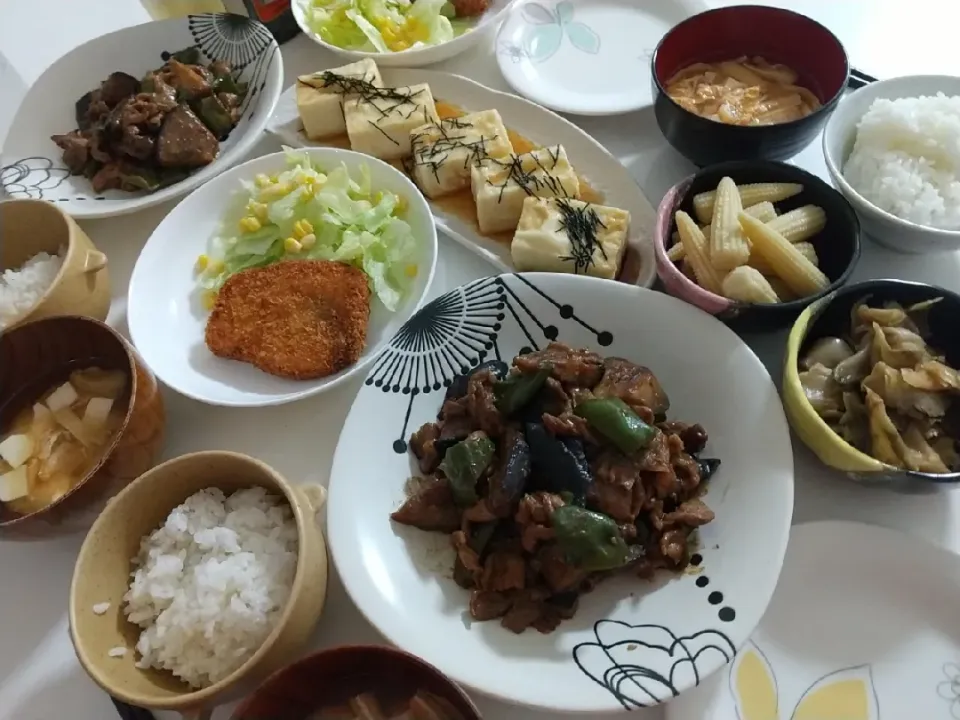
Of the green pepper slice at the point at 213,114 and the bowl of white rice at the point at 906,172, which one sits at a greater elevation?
the bowl of white rice at the point at 906,172

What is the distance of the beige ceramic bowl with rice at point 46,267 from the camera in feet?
5.51

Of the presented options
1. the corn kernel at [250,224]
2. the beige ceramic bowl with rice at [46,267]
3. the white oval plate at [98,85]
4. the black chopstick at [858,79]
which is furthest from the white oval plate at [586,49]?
the beige ceramic bowl with rice at [46,267]

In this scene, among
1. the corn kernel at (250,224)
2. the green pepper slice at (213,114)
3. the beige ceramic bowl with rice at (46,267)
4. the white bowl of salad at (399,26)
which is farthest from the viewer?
the white bowl of salad at (399,26)

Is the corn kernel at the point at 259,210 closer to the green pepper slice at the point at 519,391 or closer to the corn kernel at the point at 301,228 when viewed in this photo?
the corn kernel at the point at 301,228

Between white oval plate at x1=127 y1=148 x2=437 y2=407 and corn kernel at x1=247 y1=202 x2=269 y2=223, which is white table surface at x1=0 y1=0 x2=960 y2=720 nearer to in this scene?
white oval plate at x1=127 y1=148 x2=437 y2=407

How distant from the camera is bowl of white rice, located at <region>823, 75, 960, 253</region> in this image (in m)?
1.58

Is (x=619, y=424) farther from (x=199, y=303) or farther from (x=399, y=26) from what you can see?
(x=399, y=26)

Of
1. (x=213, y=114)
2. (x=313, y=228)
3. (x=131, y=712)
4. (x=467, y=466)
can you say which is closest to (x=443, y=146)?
(x=313, y=228)

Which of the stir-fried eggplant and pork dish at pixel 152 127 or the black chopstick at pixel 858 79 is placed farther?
the stir-fried eggplant and pork dish at pixel 152 127

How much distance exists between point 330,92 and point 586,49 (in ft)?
2.68

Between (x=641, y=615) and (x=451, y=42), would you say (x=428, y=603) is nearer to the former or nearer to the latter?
(x=641, y=615)

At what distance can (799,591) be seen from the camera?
133 centimetres

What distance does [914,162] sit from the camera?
162 cm

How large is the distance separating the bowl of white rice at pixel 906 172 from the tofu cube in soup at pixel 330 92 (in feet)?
4.21
